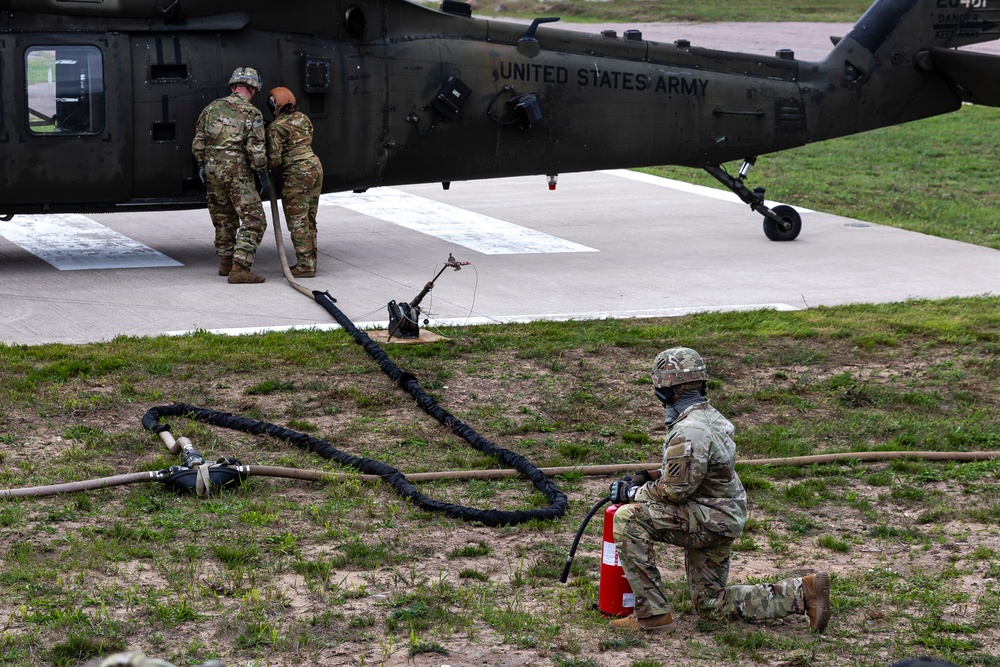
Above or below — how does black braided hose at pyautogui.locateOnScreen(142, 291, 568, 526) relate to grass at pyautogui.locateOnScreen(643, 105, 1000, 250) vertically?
below

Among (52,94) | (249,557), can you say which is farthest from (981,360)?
(52,94)

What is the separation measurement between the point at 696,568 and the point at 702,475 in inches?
21.2

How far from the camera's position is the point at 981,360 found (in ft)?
33.9

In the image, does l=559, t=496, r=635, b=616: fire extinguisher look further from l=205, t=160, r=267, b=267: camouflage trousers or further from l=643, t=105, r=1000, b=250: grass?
l=643, t=105, r=1000, b=250: grass

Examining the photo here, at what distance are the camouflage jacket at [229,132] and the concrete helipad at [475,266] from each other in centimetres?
125

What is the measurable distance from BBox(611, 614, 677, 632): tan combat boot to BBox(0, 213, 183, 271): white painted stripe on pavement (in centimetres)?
837

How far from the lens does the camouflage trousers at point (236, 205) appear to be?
1192 cm

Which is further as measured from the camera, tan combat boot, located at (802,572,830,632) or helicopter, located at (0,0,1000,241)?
helicopter, located at (0,0,1000,241)

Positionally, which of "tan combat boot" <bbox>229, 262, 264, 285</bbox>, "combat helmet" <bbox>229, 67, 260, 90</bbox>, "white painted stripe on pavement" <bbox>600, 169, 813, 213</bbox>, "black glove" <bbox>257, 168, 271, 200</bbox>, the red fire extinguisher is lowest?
the red fire extinguisher

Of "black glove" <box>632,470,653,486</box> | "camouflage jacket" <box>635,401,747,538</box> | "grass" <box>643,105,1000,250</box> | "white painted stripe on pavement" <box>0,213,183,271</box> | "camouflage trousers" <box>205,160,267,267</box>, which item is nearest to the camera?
"camouflage jacket" <box>635,401,747,538</box>

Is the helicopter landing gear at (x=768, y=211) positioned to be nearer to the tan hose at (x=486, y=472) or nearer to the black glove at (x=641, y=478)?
the tan hose at (x=486, y=472)

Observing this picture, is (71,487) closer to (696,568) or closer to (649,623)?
(649,623)

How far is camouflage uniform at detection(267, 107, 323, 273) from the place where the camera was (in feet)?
39.9

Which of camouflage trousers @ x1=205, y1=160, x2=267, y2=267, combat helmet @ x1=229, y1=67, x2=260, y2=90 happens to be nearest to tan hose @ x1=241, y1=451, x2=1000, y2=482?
camouflage trousers @ x1=205, y1=160, x2=267, y2=267
